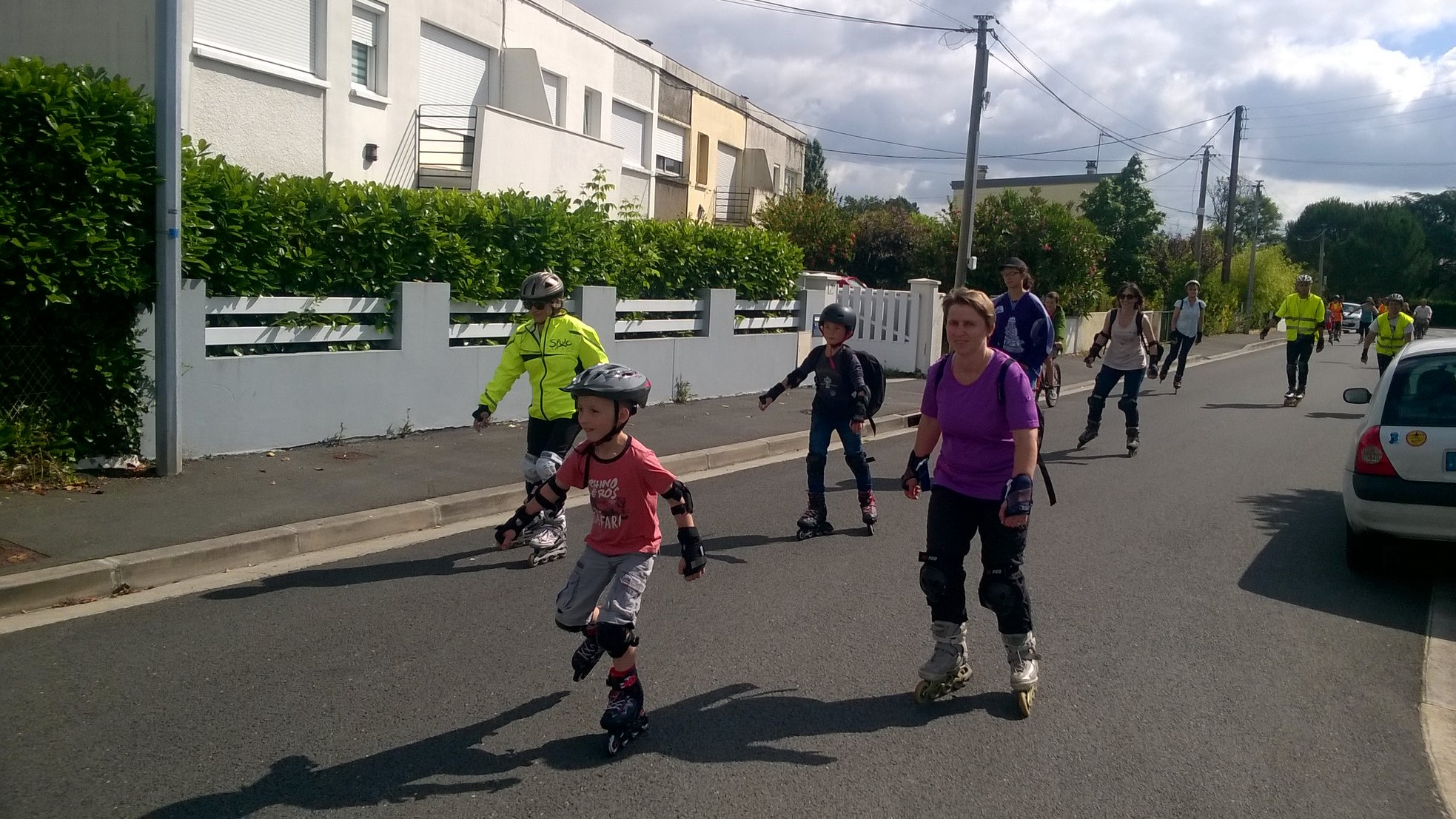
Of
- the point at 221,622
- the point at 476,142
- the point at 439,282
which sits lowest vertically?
the point at 221,622

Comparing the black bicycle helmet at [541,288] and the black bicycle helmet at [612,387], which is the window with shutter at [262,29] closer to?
the black bicycle helmet at [541,288]

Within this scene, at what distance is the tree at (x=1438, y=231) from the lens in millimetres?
87250

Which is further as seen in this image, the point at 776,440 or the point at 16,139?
the point at 776,440

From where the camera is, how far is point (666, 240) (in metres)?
13.8

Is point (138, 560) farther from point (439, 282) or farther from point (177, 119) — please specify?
point (439, 282)

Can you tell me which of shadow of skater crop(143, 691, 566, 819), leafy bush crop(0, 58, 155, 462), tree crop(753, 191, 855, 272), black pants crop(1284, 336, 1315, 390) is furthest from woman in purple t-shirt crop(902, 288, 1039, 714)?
tree crop(753, 191, 855, 272)

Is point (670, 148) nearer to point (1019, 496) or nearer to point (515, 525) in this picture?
point (515, 525)

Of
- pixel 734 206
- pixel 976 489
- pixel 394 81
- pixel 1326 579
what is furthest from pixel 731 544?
pixel 734 206

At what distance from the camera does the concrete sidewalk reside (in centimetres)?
625

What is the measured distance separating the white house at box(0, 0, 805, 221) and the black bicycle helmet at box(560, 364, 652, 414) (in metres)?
10.2

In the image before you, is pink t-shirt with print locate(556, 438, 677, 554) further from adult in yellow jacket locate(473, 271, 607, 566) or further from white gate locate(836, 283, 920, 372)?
white gate locate(836, 283, 920, 372)

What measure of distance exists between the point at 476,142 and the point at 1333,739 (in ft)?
47.0

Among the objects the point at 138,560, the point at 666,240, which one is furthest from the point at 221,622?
the point at 666,240

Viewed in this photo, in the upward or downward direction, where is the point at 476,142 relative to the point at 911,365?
upward
